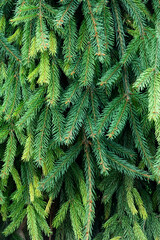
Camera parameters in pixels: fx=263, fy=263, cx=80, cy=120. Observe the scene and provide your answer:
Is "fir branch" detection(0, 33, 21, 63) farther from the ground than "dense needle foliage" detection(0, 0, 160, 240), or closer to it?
farther from the ground

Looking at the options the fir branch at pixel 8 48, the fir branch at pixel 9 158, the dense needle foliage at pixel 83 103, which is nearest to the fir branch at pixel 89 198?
the dense needle foliage at pixel 83 103

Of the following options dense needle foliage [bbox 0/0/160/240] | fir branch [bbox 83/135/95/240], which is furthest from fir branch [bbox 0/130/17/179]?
fir branch [bbox 83/135/95/240]

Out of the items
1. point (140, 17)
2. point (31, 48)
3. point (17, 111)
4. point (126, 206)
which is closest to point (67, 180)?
point (126, 206)

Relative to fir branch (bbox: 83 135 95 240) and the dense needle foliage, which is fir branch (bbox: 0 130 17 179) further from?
fir branch (bbox: 83 135 95 240)

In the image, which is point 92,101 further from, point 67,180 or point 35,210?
point 35,210

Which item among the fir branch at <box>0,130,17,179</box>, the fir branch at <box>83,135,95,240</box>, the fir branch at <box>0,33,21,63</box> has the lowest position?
the fir branch at <box>83,135,95,240</box>

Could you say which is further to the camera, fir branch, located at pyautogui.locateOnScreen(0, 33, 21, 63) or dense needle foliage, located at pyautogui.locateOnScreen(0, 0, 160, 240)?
fir branch, located at pyautogui.locateOnScreen(0, 33, 21, 63)

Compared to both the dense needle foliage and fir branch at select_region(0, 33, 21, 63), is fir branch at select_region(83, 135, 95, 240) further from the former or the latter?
fir branch at select_region(0, 33, 21, 63)

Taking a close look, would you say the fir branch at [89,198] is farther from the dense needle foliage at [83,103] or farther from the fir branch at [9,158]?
the fir branch at [9,158]

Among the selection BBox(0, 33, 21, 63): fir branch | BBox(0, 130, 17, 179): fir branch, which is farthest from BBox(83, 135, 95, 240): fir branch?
BBox(0, 33, 21, 63): fir branch
